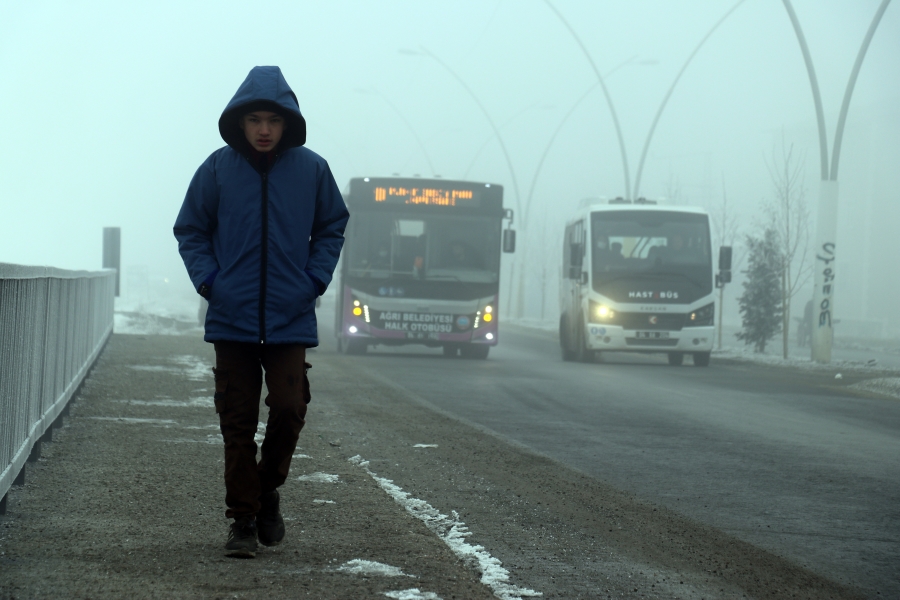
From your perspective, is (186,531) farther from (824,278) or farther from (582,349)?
(824,278)

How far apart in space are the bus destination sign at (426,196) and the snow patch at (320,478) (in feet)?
51.7

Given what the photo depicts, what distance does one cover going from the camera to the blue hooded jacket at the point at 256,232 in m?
4.89

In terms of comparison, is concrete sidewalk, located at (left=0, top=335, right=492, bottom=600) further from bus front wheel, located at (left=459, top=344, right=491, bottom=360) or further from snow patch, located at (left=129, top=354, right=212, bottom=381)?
bus front wheel, located at (left=459, top=344, right=491, bottom=360)

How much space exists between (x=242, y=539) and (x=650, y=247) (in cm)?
1909

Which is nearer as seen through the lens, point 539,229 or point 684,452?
point 684,452

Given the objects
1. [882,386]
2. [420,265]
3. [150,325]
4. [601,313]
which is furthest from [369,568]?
[150,325]

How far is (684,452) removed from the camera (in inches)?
387

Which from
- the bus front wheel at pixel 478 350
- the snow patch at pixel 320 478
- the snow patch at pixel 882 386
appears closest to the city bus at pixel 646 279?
the bus front wheel at pixel 478 350

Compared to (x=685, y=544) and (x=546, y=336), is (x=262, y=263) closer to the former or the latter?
(x=685, y=544)

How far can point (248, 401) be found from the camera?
4.98 m

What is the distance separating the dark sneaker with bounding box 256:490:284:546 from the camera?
502 cm

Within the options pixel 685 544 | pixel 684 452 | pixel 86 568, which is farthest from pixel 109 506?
pixel 684 452

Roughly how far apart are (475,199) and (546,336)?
17.8 m

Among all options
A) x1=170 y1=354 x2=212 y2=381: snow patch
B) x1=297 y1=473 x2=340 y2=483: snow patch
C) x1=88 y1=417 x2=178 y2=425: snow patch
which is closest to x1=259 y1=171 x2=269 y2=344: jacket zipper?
x1=297 y1=473 x2=340 y2=483: snow patch
